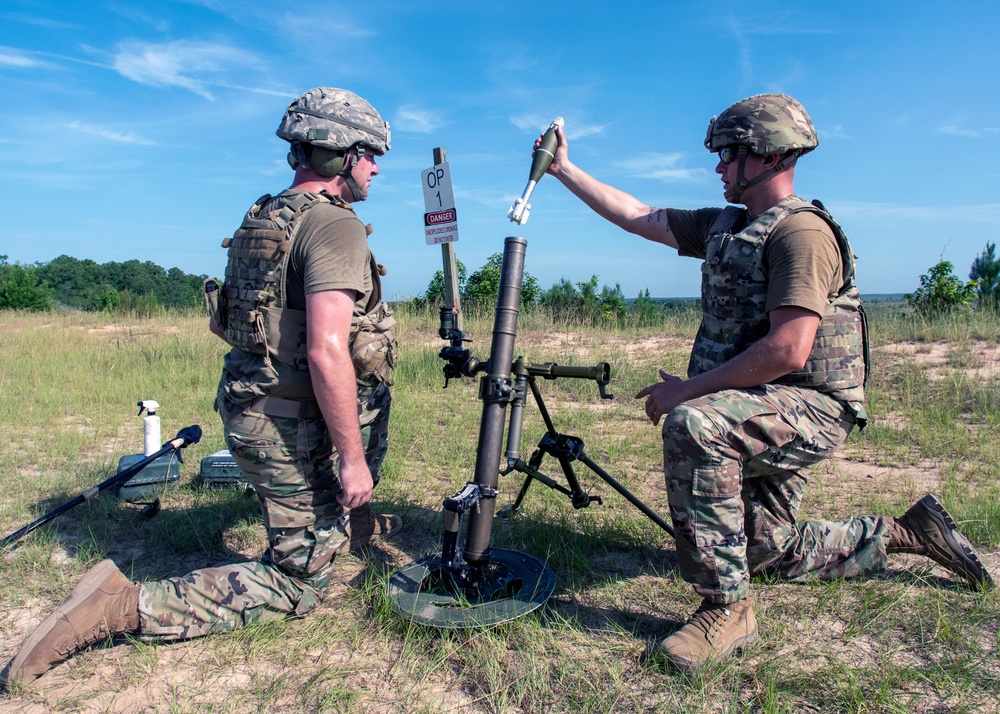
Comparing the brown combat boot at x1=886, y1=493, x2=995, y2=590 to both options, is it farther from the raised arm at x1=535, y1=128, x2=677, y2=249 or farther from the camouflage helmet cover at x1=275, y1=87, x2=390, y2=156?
the camouflage helmet cover at x1=275, y1=87, x2=390, y2=156

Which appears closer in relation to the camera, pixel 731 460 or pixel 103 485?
pixel 731 460

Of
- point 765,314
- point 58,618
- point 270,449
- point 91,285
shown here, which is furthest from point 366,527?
point 91,285

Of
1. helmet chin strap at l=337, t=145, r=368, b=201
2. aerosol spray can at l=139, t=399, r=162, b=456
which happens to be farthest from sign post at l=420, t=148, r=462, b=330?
helmet chin strap at l=337, t=145, r=368, b=201

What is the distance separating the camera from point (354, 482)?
2660 mm

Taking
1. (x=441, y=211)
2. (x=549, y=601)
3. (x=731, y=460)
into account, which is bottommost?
(x=549, y=601)

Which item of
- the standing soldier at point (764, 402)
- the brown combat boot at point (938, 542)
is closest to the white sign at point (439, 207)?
the standing soldier at point (764, 402)

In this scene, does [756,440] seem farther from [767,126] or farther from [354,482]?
[354,482]

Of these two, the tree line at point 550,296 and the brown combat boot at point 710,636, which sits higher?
the tree line at point 550,296

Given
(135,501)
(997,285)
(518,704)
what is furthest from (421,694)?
(997,285)

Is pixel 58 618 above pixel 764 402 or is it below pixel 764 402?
below

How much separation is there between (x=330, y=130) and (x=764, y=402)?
2.14 meters

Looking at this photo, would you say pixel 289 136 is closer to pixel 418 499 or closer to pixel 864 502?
pixel 418 499

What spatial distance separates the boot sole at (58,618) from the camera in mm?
2381

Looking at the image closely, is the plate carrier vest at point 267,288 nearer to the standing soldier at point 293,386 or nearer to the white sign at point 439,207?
the standing soldier at point 293,386
